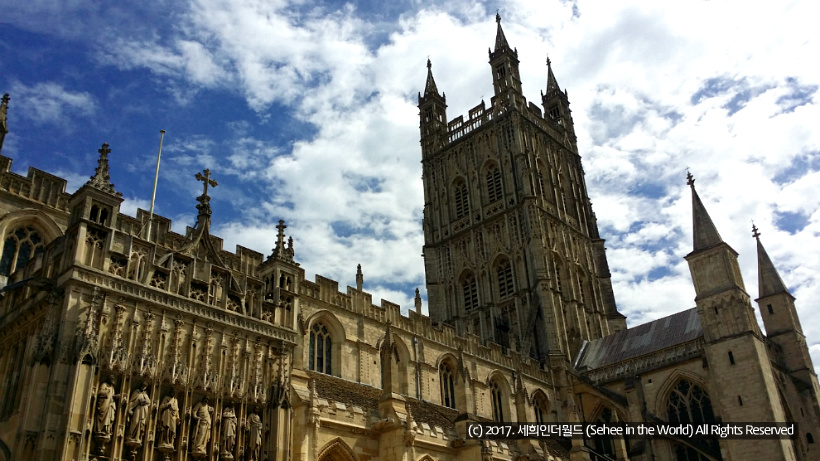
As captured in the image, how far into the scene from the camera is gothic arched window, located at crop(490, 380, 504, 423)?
126 ft

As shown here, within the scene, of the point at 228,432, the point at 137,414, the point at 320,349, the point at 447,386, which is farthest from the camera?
the point at 447,386

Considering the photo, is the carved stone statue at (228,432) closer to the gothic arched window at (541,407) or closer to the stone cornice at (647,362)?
the gothic arched window at (541,407)

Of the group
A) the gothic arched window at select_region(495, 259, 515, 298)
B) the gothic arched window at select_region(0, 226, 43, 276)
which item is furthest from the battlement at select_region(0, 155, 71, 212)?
the gothic arched window at select_region(495, 259, 515, 298)

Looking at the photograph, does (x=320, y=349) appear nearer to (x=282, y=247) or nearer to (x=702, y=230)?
(x=282, y=247)

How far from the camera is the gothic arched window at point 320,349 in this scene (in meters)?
29.5

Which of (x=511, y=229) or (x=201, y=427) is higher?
(x=511, y=229)

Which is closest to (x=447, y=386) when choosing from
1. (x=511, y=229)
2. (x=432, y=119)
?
(x=511, y=229)

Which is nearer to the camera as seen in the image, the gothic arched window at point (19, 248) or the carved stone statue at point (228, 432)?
the carved stone statue at point (228, 432)

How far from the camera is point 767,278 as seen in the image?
44.7m

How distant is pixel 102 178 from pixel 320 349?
14.9 m

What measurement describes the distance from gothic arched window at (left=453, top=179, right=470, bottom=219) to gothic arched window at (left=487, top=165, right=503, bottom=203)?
194 centimetres

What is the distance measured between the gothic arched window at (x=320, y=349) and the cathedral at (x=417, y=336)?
0.30 feet

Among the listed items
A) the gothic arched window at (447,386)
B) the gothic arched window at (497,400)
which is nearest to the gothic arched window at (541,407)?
the gothic arched window at (497,400)

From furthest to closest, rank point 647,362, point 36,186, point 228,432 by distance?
1. point 647,362
2. point 36,186
3. point 228,432
